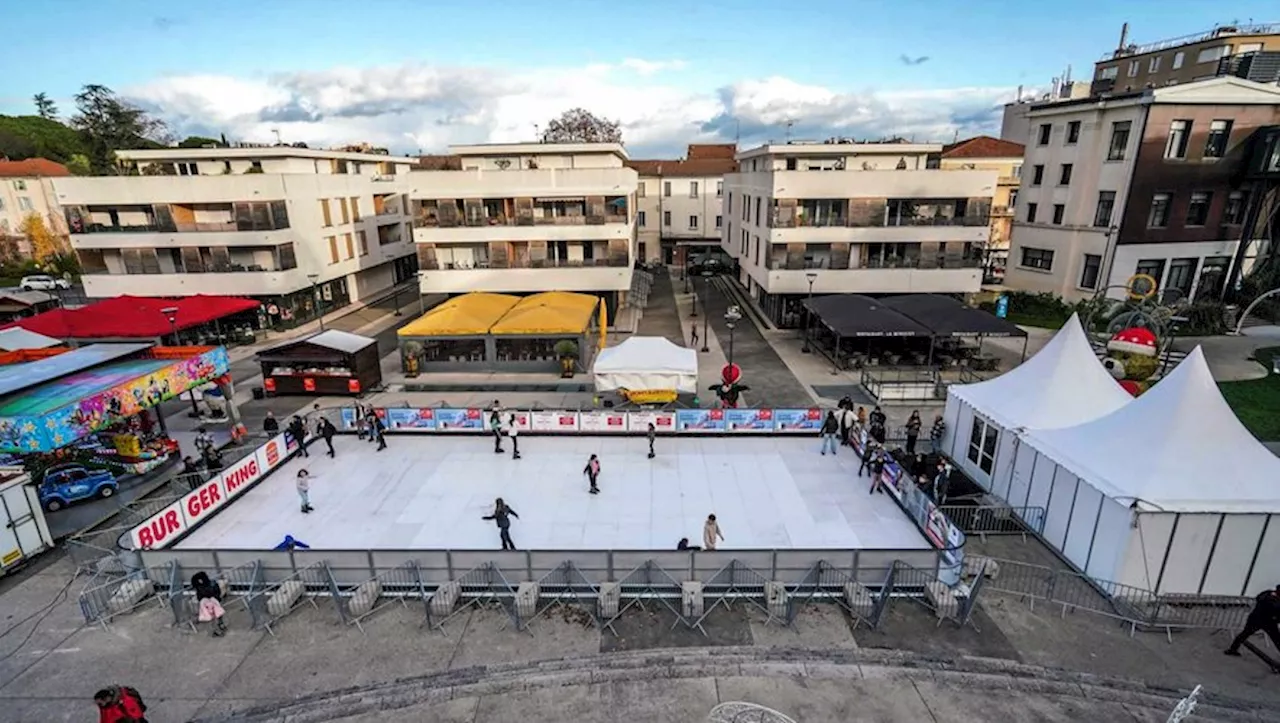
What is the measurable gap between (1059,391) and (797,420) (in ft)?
24.6

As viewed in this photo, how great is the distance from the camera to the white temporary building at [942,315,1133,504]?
15898mm

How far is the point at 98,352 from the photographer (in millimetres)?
19578

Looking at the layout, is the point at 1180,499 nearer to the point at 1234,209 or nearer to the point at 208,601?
the point at 208,601

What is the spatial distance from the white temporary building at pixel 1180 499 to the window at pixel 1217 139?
3249 centimetres

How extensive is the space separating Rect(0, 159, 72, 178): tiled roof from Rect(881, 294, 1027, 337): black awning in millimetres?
79871

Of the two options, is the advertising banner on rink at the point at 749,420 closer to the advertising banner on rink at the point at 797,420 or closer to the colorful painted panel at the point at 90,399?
the advertising banner on rink at the point at 797,420

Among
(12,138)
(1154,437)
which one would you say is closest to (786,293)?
(1154,437)

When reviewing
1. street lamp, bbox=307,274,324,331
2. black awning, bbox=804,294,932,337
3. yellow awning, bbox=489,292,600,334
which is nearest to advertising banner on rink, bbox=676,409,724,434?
yellow awning, bbox=489,292,600,334

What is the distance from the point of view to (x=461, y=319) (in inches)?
1120

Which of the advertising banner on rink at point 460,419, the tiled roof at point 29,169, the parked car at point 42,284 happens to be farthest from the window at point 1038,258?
the tiled roof at point 29,169

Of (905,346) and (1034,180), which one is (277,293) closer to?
(905,346)

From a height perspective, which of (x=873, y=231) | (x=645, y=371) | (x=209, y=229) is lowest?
(x=645, y=371)

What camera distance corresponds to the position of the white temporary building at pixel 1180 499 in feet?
39.1

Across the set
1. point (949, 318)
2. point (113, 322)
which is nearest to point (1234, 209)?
point (949, 318)
